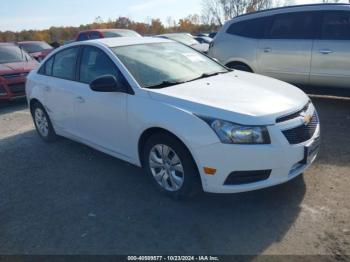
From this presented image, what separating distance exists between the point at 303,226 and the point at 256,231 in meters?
0.43

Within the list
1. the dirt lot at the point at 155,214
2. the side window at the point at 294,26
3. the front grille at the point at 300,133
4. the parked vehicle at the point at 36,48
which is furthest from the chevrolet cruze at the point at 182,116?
the parked vehicle at the point at 36,48

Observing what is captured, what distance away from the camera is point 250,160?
125 inches

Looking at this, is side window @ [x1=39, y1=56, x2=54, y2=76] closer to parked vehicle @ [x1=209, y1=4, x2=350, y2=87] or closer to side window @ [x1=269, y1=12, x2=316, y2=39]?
parked vehicle @ [x1=209, y1=4, x2=350, y2=87]

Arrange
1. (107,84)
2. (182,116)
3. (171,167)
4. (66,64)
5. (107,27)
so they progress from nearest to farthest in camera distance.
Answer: (182,116)
(171,167)
(107,84)
(66,64)
(107,27)

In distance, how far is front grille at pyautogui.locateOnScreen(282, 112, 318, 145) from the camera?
3271 mm

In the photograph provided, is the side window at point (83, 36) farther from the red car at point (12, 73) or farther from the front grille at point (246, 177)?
the front grille at point (246, 177)

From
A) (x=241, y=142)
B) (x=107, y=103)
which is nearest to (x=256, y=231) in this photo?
(x=241, y=142)

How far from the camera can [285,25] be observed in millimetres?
7133

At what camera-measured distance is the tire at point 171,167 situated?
3479mm

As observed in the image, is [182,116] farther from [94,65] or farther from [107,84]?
[94,65]

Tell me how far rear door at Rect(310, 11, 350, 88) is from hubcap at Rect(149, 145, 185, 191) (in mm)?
4353

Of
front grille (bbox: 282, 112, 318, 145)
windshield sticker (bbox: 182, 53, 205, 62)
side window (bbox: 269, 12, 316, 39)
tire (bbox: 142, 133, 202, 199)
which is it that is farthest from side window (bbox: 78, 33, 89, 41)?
front grille (bbox: 282, 112, 318, 145)

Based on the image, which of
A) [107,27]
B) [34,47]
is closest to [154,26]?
[107,27]

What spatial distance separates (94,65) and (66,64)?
0.78m
